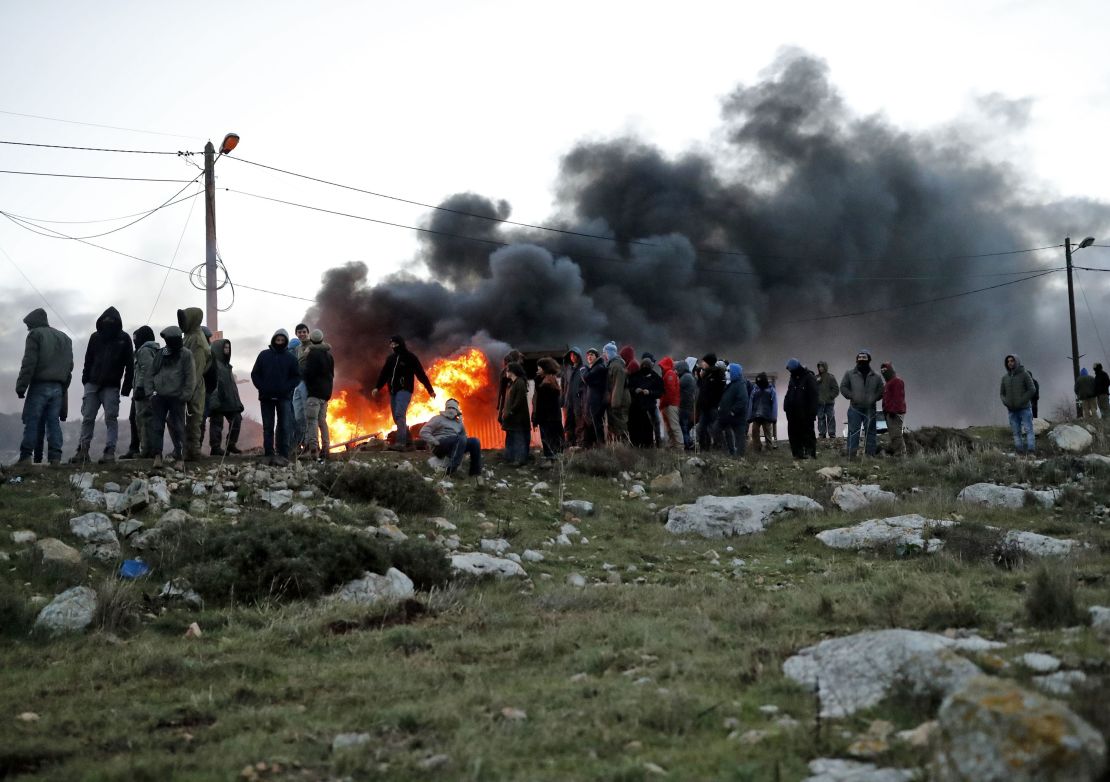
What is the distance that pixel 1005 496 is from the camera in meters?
13.5

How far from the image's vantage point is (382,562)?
29.3 ft

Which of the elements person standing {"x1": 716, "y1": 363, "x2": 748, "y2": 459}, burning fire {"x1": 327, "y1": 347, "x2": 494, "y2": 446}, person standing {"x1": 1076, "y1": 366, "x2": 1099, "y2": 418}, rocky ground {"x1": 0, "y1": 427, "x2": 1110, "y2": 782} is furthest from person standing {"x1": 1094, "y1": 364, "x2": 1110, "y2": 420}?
burning fire {"x1": 327, "y1": 347, "x2": 494, "y2": 446}

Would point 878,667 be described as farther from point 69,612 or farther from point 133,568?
point 133,568

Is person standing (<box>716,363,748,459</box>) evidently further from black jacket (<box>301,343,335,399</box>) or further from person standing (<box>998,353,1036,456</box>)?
black jacket (<box>301,343,335,399</box>)

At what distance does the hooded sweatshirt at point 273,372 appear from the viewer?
47.8 feet

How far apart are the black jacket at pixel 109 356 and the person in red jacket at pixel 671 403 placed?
372 inches

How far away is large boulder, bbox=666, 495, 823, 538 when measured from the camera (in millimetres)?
12461

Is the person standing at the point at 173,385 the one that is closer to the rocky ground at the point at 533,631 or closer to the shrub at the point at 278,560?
the rocky ground at the point at 533,631

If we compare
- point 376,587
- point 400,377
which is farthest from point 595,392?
point 376,587

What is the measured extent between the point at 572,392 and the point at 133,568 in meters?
11.2

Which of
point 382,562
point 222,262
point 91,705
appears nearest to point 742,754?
point 91,705

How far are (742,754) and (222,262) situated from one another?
18.3m

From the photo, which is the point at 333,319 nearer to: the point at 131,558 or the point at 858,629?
the point at 131,558

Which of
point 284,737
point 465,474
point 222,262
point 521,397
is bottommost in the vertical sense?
point 284,737
